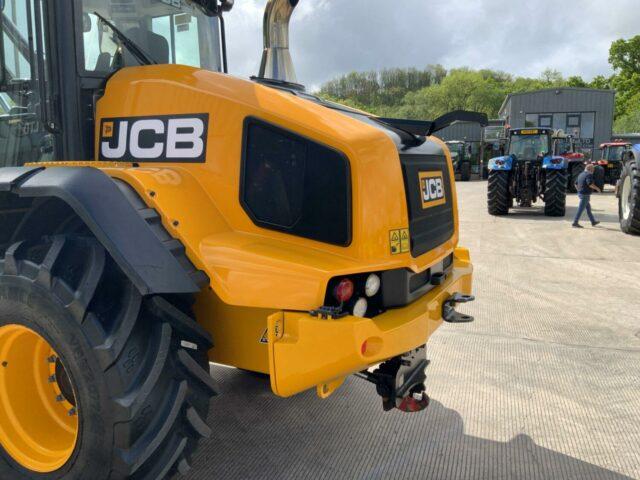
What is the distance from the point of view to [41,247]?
8.02 ft

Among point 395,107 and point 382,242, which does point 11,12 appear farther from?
point 395,107

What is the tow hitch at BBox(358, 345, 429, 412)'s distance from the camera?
2842 mm

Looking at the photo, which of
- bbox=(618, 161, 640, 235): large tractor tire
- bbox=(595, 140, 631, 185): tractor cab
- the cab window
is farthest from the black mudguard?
bbox=(595, 140, 631, 185): tractor cab

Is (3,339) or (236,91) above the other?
(236,91)

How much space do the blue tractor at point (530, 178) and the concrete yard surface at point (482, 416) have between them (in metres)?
7.88

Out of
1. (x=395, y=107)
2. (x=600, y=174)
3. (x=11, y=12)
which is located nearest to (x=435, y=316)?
(x=11, y=12)

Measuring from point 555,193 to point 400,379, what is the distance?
11.6 meters

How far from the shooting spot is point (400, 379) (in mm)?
2863

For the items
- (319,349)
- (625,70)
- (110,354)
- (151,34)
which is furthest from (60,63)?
(625,70)

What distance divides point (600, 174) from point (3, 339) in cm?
1815

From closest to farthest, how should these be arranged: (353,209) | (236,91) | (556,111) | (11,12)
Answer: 1. (353,209)
2. (236,91)
3. (11,12)
4. (556,111)

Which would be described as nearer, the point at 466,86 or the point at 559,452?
the point at 559,452

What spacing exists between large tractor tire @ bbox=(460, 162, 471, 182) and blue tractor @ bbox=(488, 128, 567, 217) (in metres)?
13.3

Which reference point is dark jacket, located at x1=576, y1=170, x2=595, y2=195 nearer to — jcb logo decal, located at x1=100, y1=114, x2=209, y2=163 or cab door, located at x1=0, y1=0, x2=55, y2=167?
jcb logo decal, located at x1=100, y1=114, x2=209, y2=163
